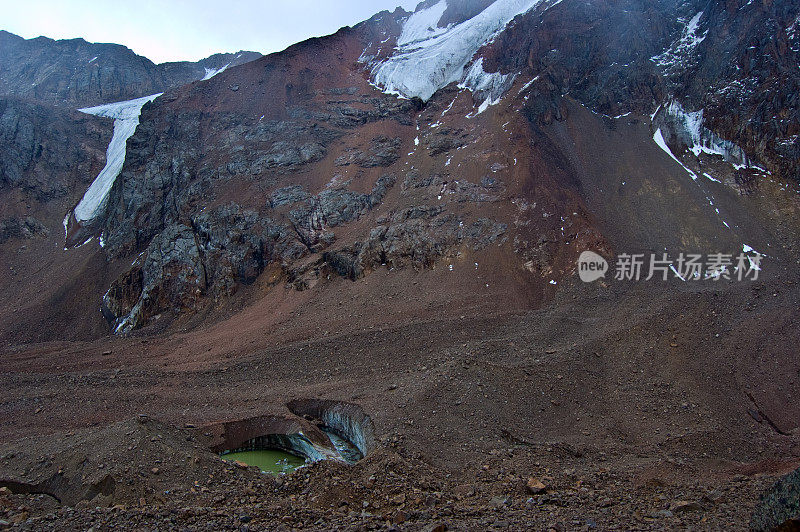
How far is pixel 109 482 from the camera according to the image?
42.2 feet

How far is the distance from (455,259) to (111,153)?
1724 inches

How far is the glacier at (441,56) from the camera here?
48312 millimetres

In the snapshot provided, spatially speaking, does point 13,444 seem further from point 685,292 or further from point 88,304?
point 685,292

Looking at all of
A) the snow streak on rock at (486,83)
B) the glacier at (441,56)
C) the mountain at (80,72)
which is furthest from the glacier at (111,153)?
the snow streak on rock at (486,83)

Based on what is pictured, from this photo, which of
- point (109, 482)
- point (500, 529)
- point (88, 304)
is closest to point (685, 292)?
point (500, 529)

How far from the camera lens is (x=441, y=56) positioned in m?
49.8

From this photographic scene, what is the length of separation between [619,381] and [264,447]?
47.2ft

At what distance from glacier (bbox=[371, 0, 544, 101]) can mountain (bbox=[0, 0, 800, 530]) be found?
40 centimetres

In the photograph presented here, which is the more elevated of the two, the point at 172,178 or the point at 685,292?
the point at 172,178

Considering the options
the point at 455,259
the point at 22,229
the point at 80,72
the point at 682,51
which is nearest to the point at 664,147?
the point at 682,51

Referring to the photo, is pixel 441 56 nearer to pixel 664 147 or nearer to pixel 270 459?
pixel 664 147

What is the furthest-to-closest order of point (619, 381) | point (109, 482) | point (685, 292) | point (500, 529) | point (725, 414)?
point (685, 292) → point (619, 381) → point (725, 414) → point (109, 482) → point (500, 529)
